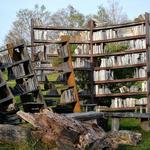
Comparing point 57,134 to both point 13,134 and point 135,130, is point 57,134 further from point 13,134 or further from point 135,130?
point 135,130

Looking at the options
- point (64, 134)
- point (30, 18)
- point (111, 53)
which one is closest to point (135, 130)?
point (64, 134)

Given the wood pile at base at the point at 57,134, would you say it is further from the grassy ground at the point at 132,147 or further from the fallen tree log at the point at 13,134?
the grassy ground at the point at 132,147

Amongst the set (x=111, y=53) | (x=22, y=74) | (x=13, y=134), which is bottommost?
(x=13, y=134)

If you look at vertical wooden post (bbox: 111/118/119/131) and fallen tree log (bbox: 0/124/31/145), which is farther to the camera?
vertical wooden post (bbox: 111/118/119/131)

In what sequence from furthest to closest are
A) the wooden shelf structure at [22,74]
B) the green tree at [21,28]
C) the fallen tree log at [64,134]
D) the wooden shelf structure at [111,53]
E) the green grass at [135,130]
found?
the green tree at [21,28], the wooden shelf structure at [111,53], the wooden shelf structure at [22,74], the green grass at [135,130], the fallen tree log at [64,134]

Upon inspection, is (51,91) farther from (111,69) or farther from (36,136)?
(36,136)

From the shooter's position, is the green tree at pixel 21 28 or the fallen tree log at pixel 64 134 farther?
the green tree at pixel 21 28

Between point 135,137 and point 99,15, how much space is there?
42.7 meters

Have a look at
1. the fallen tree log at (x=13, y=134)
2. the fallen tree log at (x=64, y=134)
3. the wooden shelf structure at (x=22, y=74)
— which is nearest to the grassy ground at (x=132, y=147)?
the fallen tree log at (x=13, y=134)

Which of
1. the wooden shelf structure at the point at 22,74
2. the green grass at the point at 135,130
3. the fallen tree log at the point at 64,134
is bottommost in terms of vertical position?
the green grass at the point at 135,130

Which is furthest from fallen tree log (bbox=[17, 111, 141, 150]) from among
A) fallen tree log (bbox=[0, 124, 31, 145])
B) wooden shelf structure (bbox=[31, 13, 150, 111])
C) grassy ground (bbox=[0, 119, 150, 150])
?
wooden shelf structure (bbox=[31, 13, 150, 111])

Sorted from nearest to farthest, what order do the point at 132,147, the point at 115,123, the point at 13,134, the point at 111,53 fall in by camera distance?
the point at 13,134, the point at 132,147, the point at 115,123, the point at 111,53

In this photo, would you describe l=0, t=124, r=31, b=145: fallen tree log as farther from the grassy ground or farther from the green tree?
the green tree

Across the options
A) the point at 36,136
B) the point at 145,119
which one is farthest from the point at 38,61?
the point at 36,136
